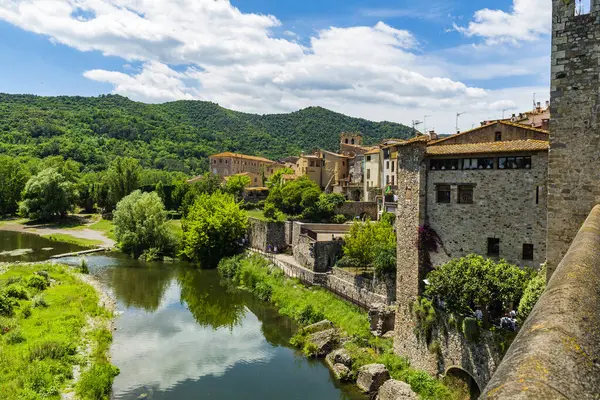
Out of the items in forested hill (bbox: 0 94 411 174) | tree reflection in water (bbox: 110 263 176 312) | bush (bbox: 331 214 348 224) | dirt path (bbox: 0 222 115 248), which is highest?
forested hill (bbox: 0 94 411 174)

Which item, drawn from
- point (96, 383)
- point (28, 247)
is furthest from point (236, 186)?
point (96, 383)

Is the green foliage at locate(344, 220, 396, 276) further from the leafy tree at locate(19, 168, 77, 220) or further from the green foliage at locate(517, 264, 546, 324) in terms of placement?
the leafy tree at locate(19, 168, 77, 220)

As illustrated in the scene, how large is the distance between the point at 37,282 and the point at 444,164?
29893mm

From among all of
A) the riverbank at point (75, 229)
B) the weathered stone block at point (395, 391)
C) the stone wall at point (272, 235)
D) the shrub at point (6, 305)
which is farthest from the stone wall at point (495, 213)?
the riverbank at point (75, 229)

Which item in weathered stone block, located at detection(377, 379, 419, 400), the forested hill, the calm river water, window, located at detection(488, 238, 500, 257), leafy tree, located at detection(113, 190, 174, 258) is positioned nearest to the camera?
weathered stone block, located at detection(377, 379, 419, 400)

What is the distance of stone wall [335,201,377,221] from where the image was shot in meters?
53.0

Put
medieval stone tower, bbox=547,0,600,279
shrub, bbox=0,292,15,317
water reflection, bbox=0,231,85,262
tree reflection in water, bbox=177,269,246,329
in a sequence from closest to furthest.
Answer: medieval stone tower, bbox=547,0,600,279 < shrub, bbox=0,292,15,317 < tree reflection in water, bbox=177,269,246,329 < water reflection, bbox=0,231,85,262

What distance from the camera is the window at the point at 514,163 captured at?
19.4m

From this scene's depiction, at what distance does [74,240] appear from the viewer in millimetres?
58344

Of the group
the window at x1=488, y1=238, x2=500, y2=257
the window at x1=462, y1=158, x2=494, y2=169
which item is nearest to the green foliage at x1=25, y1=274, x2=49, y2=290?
the window at x1=462, y1=158, x2=494, y2=169

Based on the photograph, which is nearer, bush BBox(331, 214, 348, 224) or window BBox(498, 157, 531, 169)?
window BBox(498, 157, 531, 169)

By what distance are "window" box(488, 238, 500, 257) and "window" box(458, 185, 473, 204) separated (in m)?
2.00

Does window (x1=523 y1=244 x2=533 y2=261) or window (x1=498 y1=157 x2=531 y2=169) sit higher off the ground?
window (x1=498 y1=157 x2=531 y2=169)

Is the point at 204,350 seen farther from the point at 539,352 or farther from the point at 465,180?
the point at 539,352
